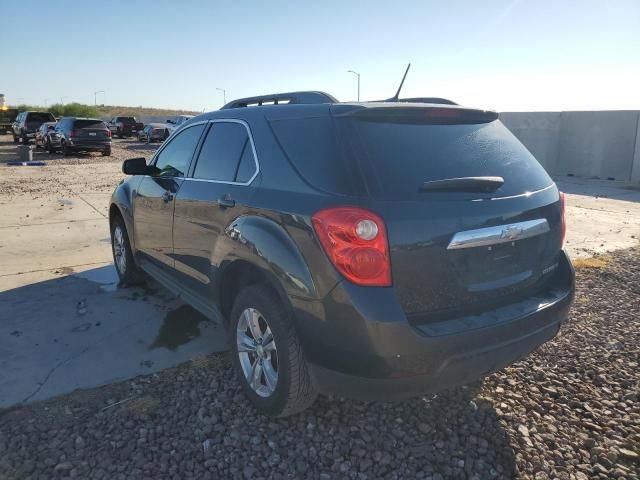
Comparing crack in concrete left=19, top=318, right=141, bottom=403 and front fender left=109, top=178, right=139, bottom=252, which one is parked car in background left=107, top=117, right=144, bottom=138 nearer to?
front fender left=109, top=178, right=139, bottom=252

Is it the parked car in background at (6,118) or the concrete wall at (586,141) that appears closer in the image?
the concrete wall at (586,141)

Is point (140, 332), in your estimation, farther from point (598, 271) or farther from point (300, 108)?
point (598, 271)

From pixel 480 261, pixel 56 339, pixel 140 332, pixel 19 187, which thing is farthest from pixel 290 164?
pixel 19 187

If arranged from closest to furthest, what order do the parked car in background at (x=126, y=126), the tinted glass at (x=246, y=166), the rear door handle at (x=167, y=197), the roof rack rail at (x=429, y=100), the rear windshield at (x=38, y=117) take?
the tinted glass at (x=246, y=166)
the roof rack rail at (x=429, y=100)
the rear door handle at (x=167, y=197)
the rear windshield at (x=38, y=117)
the parked car in background at (x=126, y=126)

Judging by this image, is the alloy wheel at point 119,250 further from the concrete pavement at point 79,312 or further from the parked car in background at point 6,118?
the parked car in background at point 6,118

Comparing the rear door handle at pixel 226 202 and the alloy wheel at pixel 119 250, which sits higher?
the rear door handle at pixel 226 202

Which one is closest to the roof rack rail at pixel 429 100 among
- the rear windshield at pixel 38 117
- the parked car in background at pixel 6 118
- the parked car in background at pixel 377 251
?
the parked car in background at pixel 377 251

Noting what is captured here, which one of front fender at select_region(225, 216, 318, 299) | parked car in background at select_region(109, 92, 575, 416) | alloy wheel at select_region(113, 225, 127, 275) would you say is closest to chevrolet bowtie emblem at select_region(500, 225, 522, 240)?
parked car in background at select_region(109, 92, 575, 416)

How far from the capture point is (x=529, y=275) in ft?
9.53

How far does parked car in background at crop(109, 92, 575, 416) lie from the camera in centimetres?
242

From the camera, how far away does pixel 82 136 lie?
22.5m

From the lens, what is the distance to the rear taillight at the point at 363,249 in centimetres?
240

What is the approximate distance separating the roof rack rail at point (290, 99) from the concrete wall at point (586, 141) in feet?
55.2

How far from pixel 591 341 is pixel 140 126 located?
134ft
